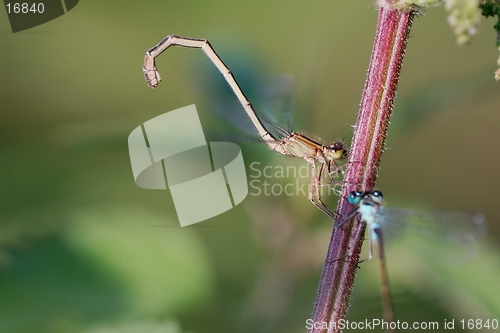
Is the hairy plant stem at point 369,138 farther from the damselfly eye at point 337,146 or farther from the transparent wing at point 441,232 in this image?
the damselfly eye at point 337,146

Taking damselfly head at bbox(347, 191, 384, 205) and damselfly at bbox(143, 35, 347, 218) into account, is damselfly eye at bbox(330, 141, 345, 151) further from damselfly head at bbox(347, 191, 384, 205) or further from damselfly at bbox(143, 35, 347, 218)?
damselfly head at bbox(347, 191, 384, 205)

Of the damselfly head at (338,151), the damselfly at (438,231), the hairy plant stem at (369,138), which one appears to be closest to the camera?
the hairy plant stem at (369,138)

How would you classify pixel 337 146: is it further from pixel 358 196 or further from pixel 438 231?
pixel 358 196

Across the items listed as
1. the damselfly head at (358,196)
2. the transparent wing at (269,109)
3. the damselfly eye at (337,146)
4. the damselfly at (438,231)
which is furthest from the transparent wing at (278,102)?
the damselfly head at (358,196)

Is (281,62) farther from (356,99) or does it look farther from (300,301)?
(300,301)

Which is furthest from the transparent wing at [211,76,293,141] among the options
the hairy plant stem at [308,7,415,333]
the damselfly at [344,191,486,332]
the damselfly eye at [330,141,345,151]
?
the hairy plant stem at [308,7,415,333]

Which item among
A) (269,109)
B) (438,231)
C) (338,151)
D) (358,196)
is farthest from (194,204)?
(358,196)
